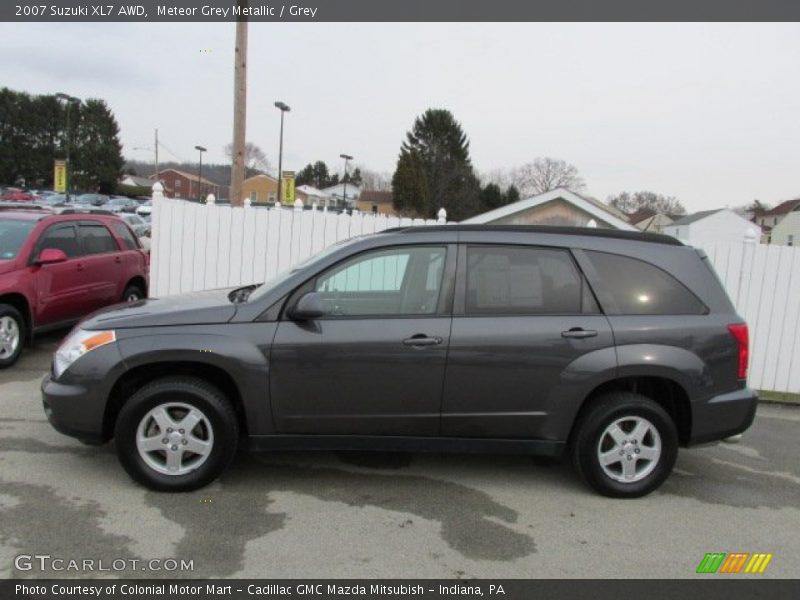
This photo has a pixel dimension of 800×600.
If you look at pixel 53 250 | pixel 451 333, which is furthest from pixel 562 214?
pixel 451 333

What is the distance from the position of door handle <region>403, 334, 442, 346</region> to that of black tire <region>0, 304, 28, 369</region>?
4.95 meters

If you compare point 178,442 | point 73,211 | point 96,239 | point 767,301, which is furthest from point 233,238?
point 767,301

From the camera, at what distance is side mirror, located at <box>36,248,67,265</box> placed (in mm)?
6988

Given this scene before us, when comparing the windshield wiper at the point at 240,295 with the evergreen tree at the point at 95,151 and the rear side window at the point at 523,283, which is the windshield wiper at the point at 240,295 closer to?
the rear side window at the point at 523,283

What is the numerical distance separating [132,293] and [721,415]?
770 cm

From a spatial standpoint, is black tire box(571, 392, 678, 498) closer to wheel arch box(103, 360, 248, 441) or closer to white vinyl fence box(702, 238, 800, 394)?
wheel arch box(103, 360, 248, 441)

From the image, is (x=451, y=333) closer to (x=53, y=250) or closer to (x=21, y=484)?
(x=21, y=484)

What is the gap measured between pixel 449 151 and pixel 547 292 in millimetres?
61822

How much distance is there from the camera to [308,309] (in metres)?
3.78

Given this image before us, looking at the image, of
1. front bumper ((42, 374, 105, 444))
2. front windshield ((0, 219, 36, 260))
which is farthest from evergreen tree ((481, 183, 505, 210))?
front bumper ((42, 374, 105, 444))

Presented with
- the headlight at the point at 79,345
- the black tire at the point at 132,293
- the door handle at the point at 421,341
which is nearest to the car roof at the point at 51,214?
the black tire at the point at 132,293

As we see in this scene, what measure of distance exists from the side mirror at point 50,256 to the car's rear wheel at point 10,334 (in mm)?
614
